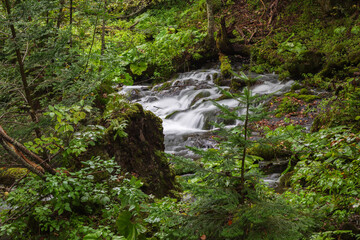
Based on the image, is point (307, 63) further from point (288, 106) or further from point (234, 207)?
point (234, 207)

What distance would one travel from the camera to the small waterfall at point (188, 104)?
8.56 m

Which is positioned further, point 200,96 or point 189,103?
point 200,96

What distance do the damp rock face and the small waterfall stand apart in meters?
2.65

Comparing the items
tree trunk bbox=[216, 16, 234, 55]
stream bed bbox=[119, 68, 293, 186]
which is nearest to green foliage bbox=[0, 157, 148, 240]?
stream bed bbox=[119, 68, 293, 186]

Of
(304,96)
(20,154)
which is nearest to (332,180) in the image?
(20,154)

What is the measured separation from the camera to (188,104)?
11180mm

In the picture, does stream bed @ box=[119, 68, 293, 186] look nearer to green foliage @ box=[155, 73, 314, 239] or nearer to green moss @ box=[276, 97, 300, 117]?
green moss @ box=[276, 97, 300, 117]

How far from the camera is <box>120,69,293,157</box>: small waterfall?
856 cm

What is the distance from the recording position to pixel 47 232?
280cm

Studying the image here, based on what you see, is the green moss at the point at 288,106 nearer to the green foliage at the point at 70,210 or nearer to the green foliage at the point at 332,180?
the green foliage at the point at 332,180

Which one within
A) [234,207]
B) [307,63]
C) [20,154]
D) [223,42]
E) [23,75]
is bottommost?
[307,63]

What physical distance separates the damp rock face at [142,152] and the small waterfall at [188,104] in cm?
265

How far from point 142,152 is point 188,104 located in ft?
22.4

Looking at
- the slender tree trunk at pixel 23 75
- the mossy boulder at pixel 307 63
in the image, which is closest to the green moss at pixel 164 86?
the mossy boulder at pixel 307 63
